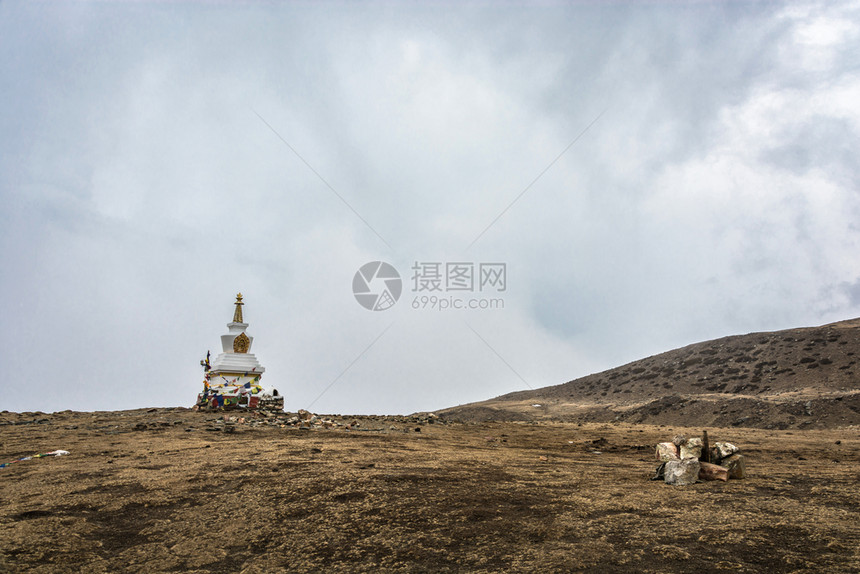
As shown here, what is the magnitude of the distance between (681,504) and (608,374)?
181ft

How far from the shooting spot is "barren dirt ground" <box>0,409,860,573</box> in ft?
18.3

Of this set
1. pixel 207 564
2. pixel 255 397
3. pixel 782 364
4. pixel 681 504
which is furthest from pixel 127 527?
pixel 782 364

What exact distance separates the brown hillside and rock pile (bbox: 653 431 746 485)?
20212 mm

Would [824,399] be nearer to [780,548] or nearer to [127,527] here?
[780,548]

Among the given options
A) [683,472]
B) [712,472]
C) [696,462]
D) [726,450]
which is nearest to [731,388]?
[726,450]

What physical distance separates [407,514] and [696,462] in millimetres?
5217

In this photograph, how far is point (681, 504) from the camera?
7.27 meters

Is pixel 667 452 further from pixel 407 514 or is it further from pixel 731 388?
pixel 731 388

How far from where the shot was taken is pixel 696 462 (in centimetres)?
870

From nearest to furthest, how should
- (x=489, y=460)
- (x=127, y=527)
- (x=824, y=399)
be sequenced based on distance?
(x=127, y=527), (x=489, y=460), (x=824, y=399)

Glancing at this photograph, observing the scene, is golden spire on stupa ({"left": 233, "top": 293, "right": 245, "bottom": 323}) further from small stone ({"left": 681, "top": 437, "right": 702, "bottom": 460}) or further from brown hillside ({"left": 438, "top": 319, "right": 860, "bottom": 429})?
small stone ({"left": 681, "top": 437, "right": 702, "bottom": 460})

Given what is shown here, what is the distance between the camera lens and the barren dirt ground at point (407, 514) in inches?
220

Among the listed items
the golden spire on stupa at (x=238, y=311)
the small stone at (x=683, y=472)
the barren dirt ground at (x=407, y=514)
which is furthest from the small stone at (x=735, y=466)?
the golden spire on stupa at (x=238, y=311)

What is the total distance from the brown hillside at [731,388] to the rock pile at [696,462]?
20.2m
